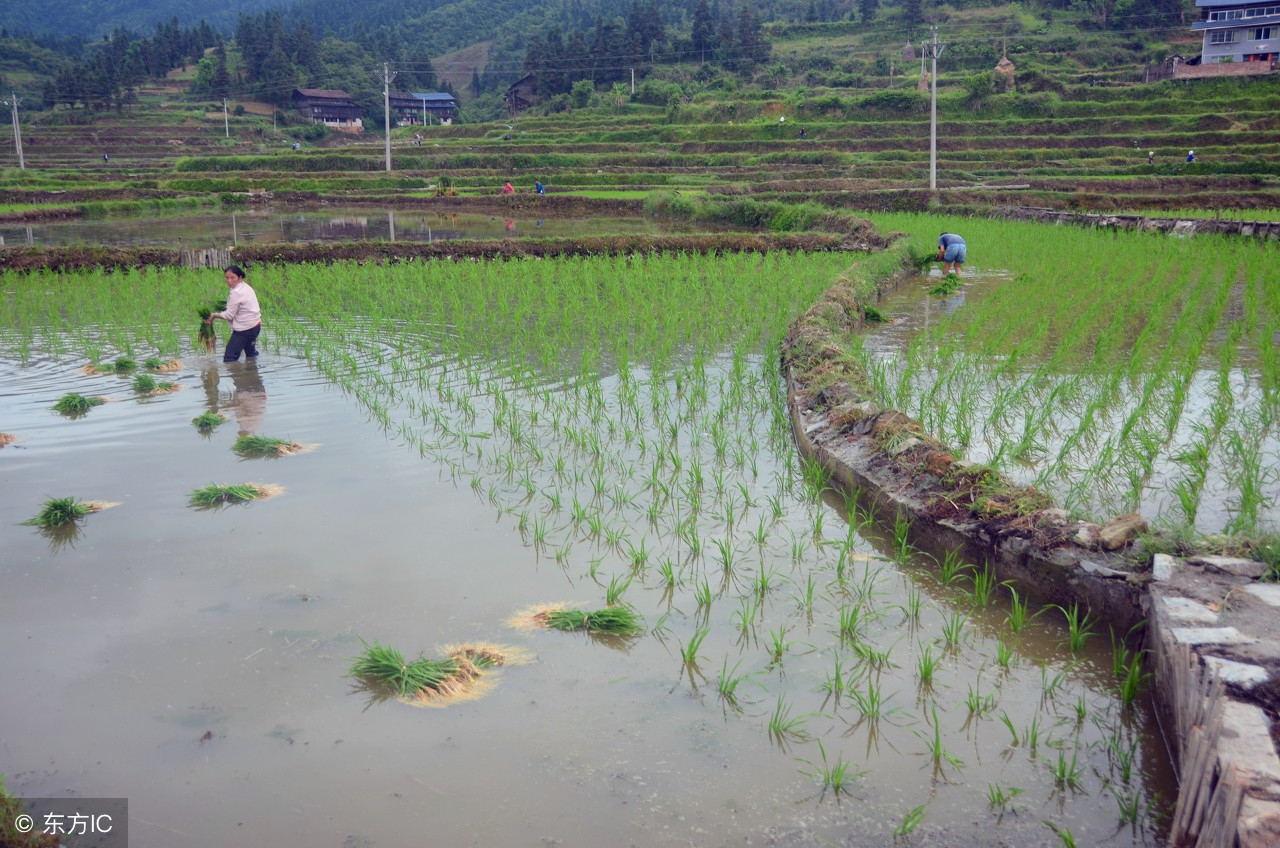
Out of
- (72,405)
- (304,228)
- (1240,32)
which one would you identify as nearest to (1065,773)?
(72,405)

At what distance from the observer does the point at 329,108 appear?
2537 inches

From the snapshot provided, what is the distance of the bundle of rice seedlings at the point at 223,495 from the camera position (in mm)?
4324

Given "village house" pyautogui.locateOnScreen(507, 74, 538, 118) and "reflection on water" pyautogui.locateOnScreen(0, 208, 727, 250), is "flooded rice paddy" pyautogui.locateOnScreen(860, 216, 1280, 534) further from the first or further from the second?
"village house" pyautogui.locateOnScreen(507, 74, 538, 118)

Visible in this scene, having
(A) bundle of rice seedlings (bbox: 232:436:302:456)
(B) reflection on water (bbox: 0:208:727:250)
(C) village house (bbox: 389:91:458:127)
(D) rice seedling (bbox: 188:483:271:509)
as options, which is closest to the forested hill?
(C) village house (bbox: 389:91:458:127)

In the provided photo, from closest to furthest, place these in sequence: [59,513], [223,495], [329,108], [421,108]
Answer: [59,513] < [223,495] < [329,108] < [421,108]

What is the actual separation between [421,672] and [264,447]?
2817mm

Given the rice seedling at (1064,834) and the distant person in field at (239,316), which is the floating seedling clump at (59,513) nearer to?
the distant person in field at (239,316)

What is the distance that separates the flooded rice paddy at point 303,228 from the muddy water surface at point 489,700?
1300cm

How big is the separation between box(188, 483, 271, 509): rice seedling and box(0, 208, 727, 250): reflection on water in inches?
484

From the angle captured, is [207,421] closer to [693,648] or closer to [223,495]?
[223,495]

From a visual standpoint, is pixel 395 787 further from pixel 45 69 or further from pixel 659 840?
pixel 45 69

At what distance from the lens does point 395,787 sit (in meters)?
→ 2.35

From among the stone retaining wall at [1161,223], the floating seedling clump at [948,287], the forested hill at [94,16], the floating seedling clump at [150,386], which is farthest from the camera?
the forested hill at [94,16]

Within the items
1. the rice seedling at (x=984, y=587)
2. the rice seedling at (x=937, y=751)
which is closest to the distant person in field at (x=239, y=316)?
the rice seedling at (x=984, y=587)
